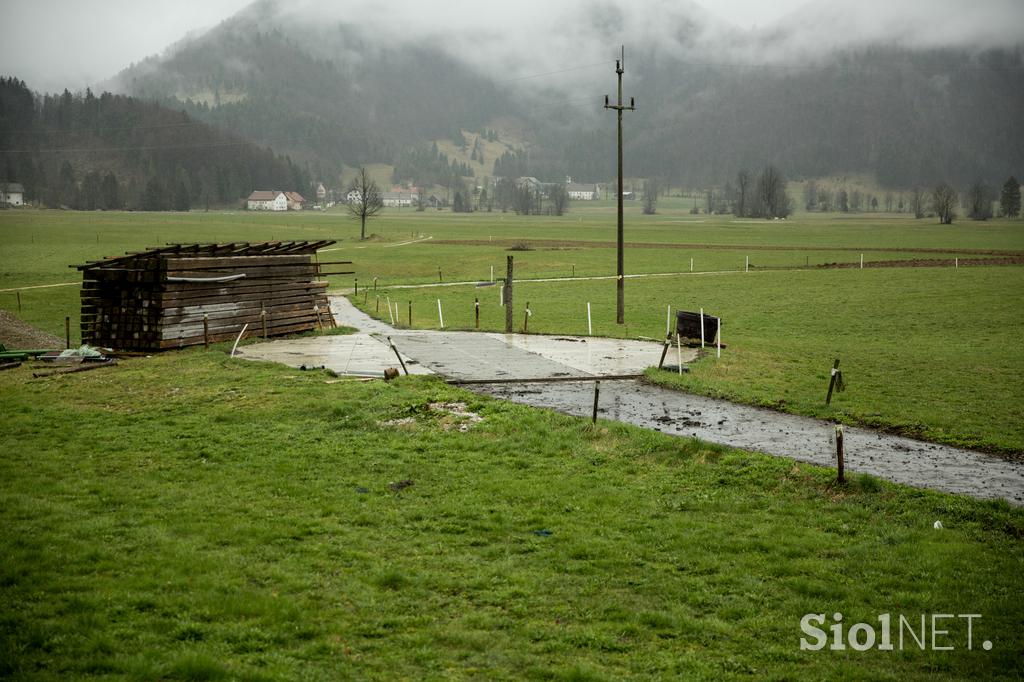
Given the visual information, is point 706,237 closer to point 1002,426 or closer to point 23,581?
point 1002,426

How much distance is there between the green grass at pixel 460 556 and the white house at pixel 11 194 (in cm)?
18296

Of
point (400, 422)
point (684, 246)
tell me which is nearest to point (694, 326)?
point (400, 422)

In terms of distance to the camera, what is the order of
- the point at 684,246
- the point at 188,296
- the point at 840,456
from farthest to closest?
the point at 684,246, the point at 188,296, the point at 840,456

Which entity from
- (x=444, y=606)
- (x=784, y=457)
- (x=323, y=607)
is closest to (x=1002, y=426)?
(x=784, y=457)

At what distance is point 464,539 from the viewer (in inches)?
468

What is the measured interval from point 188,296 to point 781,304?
3214 cm

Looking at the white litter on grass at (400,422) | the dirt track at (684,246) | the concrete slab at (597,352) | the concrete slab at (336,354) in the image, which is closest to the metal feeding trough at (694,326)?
the concrete slab at (597,352)

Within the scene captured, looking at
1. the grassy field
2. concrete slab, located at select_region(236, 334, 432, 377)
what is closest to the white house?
the grassy field

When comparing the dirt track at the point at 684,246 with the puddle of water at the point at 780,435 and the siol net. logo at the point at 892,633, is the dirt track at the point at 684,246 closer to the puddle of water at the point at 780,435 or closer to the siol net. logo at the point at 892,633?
the puddle of water at the point at 780,435

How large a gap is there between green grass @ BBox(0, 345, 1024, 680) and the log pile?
32.6ft

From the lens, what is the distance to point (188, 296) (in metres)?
28.4

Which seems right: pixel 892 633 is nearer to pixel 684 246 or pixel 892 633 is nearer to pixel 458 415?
pixel 458 415

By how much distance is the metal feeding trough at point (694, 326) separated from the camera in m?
30.4

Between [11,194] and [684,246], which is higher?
[11,194]
